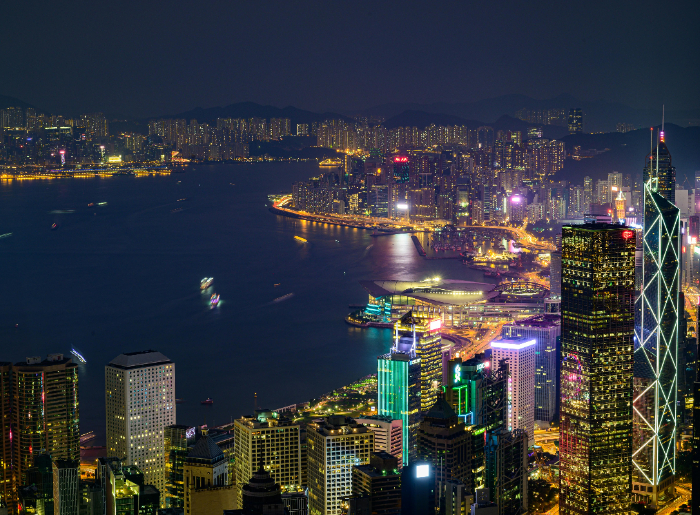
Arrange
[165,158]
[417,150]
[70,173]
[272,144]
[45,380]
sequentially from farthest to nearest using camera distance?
[272,144]
[165,158]
[417,150]
[70,173]
[45,380]

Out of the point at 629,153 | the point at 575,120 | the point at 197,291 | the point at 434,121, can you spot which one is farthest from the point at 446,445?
the point at 434,121

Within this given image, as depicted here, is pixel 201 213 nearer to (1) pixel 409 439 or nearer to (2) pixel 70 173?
(2) pixel 70 173

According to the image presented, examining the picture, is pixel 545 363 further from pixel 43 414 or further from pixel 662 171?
pixel 43 414

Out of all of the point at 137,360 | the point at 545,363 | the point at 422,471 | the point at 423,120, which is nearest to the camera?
the point at 422,471

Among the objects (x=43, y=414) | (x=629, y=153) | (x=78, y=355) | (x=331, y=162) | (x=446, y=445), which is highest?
(x=629, y=153)

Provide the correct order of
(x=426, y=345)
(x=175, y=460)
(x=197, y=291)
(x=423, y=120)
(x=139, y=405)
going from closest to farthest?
(x=175, y=460) → (x=139, y=405) → (x=426, y=345) → (x=197, y=291) → (x=423, y=120)

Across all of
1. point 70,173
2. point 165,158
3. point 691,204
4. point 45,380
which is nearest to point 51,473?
point 45,380

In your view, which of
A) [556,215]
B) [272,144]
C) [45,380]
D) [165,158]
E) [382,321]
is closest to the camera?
[45,380]
